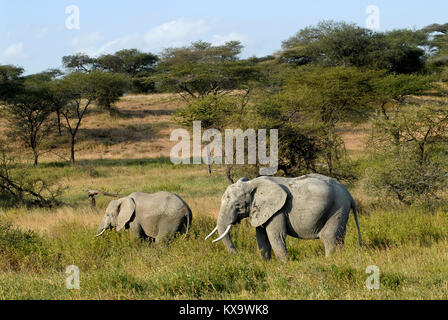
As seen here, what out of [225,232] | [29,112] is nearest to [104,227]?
[225,232]

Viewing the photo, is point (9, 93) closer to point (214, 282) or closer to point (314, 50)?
point (314, 50)

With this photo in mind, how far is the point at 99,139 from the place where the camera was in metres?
37.0

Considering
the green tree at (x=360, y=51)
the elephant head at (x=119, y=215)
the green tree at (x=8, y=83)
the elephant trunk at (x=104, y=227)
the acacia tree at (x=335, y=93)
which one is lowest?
the elephant trunk at (x=104, y=227)

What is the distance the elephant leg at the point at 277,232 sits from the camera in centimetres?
657

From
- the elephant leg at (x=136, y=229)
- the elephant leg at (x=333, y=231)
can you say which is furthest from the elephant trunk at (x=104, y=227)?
the elephant leg at (x=333, y=231)

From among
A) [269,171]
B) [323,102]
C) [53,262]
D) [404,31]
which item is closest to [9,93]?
[323,102]

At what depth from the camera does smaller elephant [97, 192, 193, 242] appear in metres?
7.95

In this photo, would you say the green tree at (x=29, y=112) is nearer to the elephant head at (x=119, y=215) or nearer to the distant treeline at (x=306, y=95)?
the distant treeline at (x=306, y=95)

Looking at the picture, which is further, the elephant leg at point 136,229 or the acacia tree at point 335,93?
the acacia tree at point 335,93

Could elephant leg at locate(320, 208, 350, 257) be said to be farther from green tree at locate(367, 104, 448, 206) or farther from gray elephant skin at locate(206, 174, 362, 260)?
green tree at locate(367, 104, 448, 206)

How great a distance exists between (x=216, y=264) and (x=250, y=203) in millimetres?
1156

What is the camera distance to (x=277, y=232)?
21.7 ft

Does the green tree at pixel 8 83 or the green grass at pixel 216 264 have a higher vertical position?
the green tree at pixel 8 83

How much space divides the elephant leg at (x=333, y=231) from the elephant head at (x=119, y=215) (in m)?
3.24
